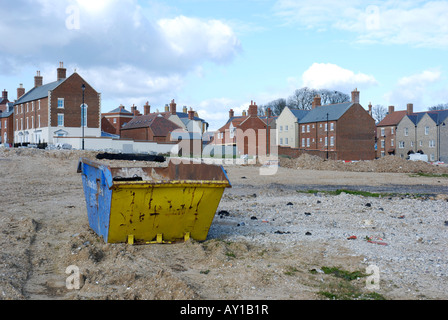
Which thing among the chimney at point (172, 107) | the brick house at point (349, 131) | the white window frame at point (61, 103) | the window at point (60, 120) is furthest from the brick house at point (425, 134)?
the white window frame at point (61, 103)

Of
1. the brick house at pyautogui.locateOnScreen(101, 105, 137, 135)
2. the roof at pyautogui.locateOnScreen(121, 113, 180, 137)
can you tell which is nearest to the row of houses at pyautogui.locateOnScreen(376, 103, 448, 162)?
the roof at pyautogui.locateOnScreen(121, 113, 180, 137)

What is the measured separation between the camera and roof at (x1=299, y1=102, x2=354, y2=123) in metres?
74.1

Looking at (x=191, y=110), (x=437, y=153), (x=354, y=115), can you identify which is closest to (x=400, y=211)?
(x=354, y=115)

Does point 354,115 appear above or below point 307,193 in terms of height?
above

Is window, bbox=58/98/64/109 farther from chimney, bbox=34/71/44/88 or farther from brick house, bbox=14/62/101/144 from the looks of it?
chimney, bbox=34/71/44/88

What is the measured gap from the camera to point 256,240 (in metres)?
9.73

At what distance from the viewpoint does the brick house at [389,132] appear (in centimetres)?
8894

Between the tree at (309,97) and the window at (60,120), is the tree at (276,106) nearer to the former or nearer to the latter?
the tree at (309,97)

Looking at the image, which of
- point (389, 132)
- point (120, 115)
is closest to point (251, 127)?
point (389, 132)

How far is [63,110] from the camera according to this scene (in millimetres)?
62812

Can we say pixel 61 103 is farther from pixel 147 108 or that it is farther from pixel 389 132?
pixel 389 132

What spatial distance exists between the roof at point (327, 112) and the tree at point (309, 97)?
21611mm

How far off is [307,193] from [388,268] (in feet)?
44.7

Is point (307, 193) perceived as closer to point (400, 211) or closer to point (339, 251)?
point (400, 211)
